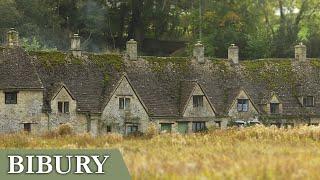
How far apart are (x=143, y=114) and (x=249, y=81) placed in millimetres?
11922

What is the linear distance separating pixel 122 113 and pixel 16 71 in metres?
8.82

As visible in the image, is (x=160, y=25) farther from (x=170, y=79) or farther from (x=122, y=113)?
(x=122, y=113)

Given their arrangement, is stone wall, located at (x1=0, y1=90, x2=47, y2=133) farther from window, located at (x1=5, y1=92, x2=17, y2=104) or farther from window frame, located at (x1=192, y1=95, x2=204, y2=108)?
window frame, located at (x1=192, y1=95, x2=204, y2=108)

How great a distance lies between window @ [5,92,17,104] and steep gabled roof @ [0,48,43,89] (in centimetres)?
71

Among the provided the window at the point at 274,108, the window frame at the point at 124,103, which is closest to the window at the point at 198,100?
the window frame at the point at 124,103

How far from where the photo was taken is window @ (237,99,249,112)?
64.2m

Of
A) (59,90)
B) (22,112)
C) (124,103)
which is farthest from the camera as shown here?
(124,103)

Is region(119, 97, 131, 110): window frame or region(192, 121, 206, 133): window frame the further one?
region(192, 121, 206, 133): window frame

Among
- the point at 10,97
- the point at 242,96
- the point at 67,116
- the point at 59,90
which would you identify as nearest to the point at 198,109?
the point at 242,96

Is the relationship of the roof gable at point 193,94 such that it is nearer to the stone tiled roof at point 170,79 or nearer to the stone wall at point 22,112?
the stone tiled roof at point 170,79

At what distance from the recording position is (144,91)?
62.0 metres

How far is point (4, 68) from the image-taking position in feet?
186

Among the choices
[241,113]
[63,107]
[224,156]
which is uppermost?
[63,107]

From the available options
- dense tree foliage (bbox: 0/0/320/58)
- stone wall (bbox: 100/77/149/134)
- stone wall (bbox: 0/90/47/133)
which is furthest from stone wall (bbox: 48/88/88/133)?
dense tree foliage (bbox: 0/0/320/58)
